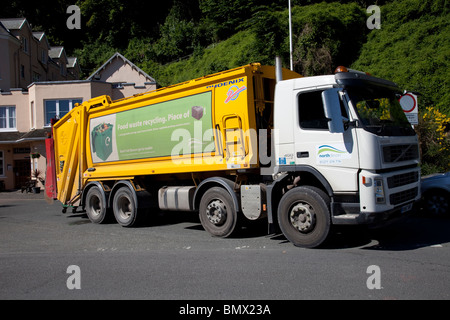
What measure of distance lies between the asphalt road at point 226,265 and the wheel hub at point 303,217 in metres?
0.39

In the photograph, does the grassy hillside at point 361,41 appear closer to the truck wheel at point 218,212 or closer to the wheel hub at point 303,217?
the truck wheel at point 218,212

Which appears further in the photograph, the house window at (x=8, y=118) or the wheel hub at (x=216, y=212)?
the house window at (x=8, y=118)

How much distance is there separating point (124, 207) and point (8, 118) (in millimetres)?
20727

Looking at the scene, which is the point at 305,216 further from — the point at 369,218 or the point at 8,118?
the point at 8,118

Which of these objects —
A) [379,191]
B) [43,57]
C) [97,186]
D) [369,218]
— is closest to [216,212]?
[369,218]

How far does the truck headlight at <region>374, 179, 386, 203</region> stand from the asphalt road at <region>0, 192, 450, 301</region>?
881mm

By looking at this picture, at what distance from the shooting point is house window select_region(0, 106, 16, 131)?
26594 mm

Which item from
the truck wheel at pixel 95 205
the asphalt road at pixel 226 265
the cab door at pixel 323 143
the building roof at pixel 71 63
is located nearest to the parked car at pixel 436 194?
the asphalt road at pixel 226 265


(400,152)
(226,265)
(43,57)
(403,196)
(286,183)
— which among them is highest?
(43,57)

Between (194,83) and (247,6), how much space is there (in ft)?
114

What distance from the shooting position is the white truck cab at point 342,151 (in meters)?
6.00

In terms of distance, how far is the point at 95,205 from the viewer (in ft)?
35.8

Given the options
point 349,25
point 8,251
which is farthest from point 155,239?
point 349,25

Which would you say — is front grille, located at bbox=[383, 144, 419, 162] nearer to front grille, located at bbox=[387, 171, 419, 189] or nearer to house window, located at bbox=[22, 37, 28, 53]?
front grille, located at bbox=[387, 171, 419, 189]
